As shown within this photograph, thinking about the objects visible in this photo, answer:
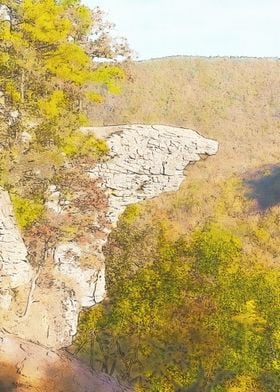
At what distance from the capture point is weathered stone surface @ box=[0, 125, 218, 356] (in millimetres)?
25984

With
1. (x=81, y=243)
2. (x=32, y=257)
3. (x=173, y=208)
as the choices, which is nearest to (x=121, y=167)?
(x=81, y=243)

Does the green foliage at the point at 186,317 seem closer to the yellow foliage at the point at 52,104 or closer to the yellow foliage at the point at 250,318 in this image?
the yellow foliage at the point at 250,318

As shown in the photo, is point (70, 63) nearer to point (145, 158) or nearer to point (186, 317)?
point (145, 158)

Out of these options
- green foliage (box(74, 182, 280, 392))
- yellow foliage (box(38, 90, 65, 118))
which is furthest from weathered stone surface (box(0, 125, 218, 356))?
green foliage (box(74, 182, 280, 392))

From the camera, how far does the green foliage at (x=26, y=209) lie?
2619cm

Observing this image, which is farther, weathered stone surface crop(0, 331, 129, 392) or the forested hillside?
the forested hillside

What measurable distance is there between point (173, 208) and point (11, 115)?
54.4m

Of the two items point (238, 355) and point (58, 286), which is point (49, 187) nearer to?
point (58, 286)

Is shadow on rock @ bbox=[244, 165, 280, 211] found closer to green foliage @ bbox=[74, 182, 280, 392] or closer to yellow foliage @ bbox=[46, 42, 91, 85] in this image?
green foliage @ bbox=[74, 182, 280, 392]

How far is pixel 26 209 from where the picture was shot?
86.0ft

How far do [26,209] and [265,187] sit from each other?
2386 inches

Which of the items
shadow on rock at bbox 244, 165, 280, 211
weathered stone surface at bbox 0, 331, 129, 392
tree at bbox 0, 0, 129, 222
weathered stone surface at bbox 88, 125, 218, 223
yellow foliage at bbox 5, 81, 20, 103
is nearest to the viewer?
weathered stone surface at bbox 0, 331, 129, 392

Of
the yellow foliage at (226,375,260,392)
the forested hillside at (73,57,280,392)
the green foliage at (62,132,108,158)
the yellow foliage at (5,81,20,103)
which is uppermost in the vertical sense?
the yellow foliage at (5,81,20,103)

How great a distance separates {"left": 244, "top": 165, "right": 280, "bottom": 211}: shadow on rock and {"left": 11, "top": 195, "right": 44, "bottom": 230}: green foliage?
177 ft
